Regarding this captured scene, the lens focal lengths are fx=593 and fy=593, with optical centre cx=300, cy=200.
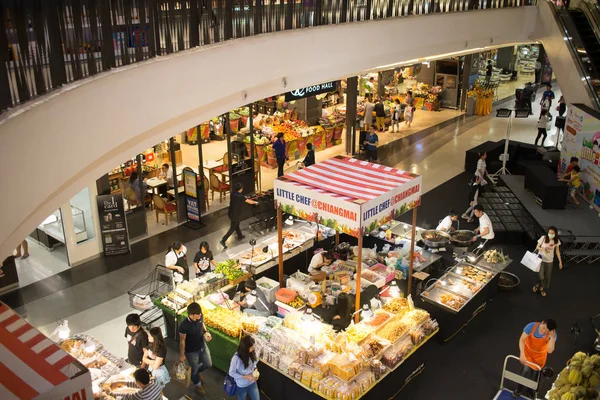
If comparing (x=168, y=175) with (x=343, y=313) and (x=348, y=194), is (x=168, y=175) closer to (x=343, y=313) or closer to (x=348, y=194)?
(x=348, y=194)

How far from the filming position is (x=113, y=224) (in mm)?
12688

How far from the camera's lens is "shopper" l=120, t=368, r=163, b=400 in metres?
6.98

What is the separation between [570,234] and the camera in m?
12.8

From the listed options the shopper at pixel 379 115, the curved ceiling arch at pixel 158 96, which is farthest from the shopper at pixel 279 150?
the shopper at pixel 379 115

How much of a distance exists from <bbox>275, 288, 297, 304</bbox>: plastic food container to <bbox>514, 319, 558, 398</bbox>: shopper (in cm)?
363

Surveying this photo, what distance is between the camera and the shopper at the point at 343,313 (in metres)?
9.55

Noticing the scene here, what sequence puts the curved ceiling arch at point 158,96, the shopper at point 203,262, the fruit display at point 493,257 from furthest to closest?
the fruit display at point 493,257
the shopper at point 203,262
the curved ceiling arch at point 158,96

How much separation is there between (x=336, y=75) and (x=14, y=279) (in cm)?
744

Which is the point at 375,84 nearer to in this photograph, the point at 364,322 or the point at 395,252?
the point at 395,252

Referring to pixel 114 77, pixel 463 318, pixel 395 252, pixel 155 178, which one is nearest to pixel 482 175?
pixel 395 252

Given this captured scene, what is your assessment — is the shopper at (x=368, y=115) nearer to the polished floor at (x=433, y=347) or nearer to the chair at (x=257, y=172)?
the chair at (x=257, y=172)

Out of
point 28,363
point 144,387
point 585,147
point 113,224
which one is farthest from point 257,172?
point 28,363

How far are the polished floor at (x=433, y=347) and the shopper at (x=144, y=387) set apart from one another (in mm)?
1706

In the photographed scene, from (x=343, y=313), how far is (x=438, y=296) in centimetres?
175
